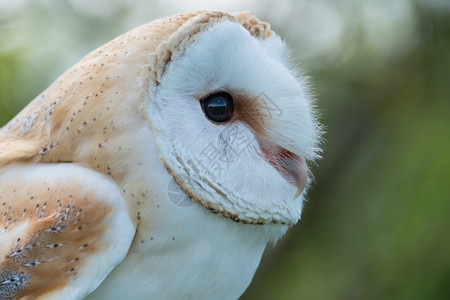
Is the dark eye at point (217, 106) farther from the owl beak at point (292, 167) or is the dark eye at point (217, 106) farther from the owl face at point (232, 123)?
the owl beak at point (292, 167)

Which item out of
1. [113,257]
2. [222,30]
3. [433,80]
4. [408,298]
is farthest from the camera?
[433,80]

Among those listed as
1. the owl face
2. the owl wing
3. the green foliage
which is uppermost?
the owl face

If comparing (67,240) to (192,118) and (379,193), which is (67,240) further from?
(379,193)

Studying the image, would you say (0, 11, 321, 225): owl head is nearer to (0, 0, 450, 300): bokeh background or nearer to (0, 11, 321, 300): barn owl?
(0, 11, 321, 300): barn owl

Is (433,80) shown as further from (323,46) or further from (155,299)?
(155,299)

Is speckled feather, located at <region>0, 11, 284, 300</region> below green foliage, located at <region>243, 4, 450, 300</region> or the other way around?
the other way around

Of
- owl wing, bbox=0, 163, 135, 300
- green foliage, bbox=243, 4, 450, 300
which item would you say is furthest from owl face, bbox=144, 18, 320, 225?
green foliage, bbox=243, 4, 450, 300

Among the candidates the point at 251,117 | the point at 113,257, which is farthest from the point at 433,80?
the point at 113,257
